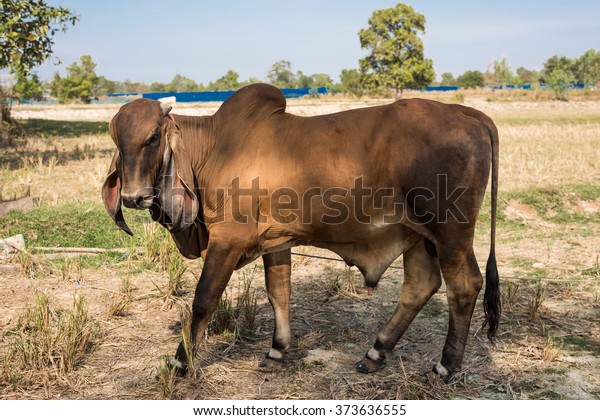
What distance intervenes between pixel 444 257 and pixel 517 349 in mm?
1096

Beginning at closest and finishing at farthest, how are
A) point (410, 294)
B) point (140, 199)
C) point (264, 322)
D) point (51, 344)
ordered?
point (140, 199) → point (51, 344) → point (410, 294) → point (264, 322)

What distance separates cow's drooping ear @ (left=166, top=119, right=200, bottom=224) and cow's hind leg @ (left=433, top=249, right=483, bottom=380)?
1418 mm

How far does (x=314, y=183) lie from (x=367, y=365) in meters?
1.20

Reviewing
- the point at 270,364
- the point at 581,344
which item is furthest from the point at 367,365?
the point at 581,344

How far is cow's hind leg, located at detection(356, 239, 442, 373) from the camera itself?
3.80 m

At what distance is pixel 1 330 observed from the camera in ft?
14.2

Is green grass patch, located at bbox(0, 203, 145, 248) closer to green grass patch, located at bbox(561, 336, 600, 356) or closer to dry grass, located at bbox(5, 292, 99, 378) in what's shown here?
dry grass, located at bbox(5, 292, 99, 378)

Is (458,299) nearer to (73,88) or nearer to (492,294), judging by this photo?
(492,294)

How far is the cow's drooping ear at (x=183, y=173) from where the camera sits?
11.1 ft

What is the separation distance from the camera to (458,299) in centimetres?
350

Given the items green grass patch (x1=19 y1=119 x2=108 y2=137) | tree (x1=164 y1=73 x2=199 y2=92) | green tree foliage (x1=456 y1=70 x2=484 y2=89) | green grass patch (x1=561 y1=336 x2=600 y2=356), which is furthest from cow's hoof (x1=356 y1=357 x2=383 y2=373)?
tree (x1=164 y1=73 x2=199 y2=92)

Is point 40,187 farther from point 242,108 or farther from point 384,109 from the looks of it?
point 384,109

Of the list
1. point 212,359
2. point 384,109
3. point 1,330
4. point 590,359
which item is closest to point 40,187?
point 1,330

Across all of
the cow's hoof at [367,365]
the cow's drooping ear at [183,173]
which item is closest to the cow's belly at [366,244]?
the cow's drooping ear at [183,173]
